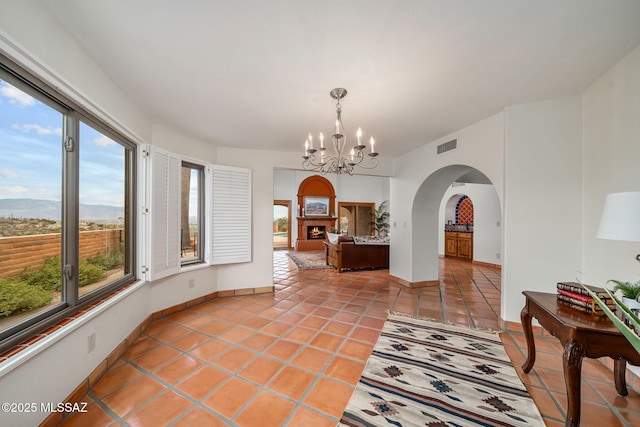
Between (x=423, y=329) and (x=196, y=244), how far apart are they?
3.30 meters

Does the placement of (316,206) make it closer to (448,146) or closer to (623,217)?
(448,146)

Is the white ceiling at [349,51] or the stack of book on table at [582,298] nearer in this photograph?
the white ceiling at [349,51]

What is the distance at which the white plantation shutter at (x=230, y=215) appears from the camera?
3619 mm

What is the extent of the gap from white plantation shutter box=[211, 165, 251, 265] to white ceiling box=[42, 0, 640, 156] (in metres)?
1.20

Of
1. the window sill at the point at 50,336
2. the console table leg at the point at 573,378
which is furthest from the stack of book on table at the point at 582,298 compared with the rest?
the window sill at the point at 50,336

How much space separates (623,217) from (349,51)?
6.05ft

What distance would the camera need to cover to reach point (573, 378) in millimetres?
1340

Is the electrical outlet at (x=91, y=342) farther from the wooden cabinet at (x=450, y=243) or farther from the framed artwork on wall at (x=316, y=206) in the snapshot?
the wooden cabinet at (x=450, y=243)

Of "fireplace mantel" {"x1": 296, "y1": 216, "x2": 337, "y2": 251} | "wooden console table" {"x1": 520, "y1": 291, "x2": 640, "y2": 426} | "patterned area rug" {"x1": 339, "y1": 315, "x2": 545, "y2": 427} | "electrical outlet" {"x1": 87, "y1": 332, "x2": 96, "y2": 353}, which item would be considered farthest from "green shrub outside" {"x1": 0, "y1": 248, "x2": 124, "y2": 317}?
"fireplace mantel" {"x1": 296, "y1": 216, "x2": 337, "y2": 251}

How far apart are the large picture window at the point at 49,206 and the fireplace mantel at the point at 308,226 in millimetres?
7129

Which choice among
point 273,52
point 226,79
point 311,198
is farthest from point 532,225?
point 311,198

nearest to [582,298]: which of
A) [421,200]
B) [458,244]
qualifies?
[421,200]

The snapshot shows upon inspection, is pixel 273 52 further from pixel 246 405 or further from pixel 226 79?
pixel 246 405

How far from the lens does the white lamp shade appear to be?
1.18 metres
